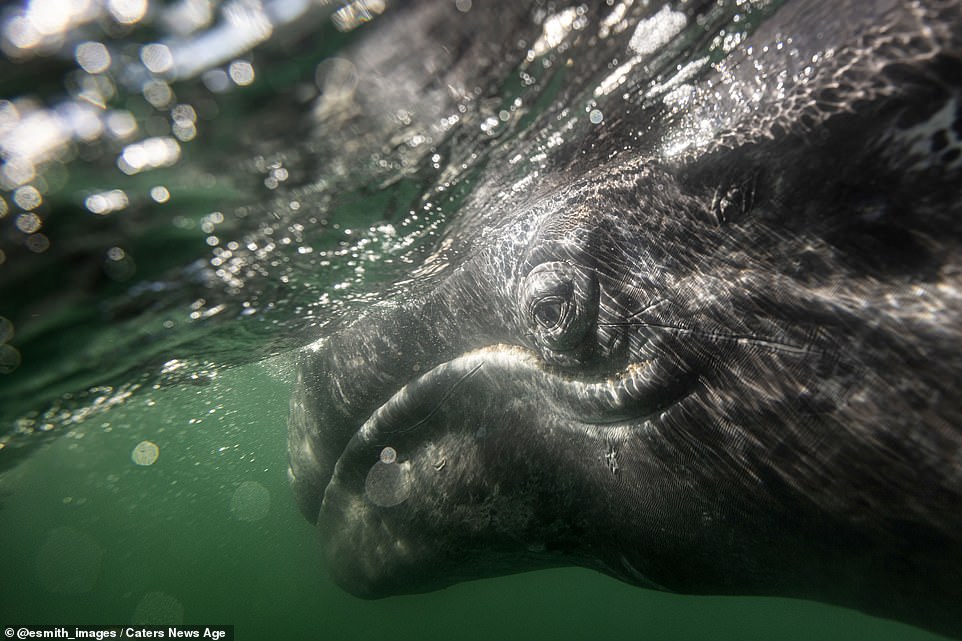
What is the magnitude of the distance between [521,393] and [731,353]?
1.63 m

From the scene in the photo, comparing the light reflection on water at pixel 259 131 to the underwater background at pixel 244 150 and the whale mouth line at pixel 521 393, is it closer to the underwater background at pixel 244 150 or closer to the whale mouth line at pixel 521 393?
the underwater background at pixel 244 150

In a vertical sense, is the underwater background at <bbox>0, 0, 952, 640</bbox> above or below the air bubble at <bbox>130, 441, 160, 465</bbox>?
below

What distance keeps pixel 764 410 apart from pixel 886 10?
1.78 meters

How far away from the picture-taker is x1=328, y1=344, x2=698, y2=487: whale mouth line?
9.79 feet

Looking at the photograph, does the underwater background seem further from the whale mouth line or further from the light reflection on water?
the whale mouth line

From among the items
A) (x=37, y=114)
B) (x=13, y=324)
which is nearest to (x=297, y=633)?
(x=13, y=324)

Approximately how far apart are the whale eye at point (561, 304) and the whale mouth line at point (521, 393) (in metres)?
0.31

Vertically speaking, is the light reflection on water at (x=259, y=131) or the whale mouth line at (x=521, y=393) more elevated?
the light reflection on water at (x=259, y=131)

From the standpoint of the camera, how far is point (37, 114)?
8.18 ft

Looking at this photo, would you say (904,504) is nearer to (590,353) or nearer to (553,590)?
(590,353)

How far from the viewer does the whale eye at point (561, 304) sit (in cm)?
323

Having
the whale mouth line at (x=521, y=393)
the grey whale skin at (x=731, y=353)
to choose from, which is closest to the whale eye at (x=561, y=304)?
the grey whale skin at (x=731, y=353)

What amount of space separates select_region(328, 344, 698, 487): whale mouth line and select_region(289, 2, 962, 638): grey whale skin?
0.06 feet

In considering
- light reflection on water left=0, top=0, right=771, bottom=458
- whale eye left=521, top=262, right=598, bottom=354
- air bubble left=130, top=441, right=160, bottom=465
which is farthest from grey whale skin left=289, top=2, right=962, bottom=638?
air bubble left=130, top=441, right=160, bottom=465
